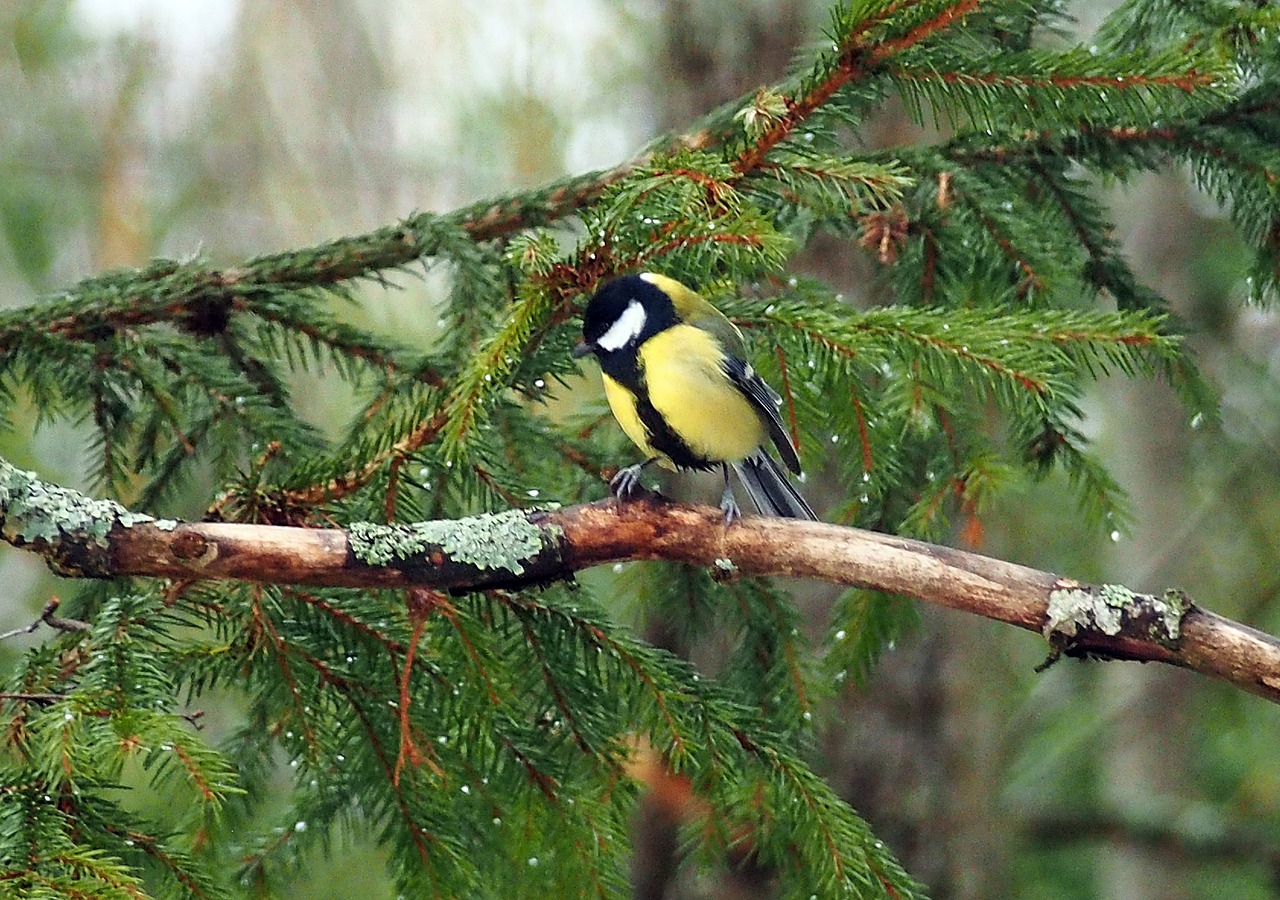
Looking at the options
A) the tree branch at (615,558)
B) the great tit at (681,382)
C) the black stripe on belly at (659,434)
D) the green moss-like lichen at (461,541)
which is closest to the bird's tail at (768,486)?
the great tit at (681,382)

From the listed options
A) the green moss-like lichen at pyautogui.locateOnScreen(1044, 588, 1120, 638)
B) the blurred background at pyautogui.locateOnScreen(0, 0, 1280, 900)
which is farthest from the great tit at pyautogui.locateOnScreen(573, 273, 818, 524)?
the blurred background at pyautogui.locateOnScreen(0, 0, 1280, 900)

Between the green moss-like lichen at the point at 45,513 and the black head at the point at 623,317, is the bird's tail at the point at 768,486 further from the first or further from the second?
the green moss-like lichen at the point at 45,513

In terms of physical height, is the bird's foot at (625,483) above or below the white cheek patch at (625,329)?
below

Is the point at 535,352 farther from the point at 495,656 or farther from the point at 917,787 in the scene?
the point at 917,787

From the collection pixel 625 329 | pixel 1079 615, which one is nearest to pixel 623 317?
pixel 625 329

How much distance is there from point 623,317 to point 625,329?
5 cm

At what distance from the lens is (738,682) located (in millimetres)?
2555

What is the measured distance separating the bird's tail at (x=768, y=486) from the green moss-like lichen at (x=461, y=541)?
2.96ft

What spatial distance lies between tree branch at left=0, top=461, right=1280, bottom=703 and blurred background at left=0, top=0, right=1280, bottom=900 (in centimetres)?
225

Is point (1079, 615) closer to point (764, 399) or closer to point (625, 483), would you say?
point (625, 483)

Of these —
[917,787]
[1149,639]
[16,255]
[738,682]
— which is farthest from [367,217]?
[1149,639]

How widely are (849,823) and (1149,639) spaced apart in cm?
54

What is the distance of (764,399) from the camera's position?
8.11ft

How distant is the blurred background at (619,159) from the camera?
4180 millimetres
